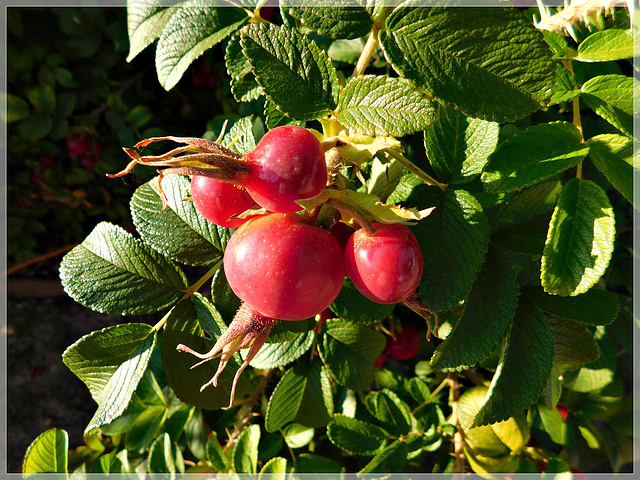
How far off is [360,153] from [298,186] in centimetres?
9

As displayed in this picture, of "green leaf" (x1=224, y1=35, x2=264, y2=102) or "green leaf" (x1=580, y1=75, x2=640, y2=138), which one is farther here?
"green leaf" (x1=224, y1=35, x2=264, y2=102)

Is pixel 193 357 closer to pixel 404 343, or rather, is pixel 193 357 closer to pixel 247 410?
pixel 247 410

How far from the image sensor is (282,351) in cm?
84

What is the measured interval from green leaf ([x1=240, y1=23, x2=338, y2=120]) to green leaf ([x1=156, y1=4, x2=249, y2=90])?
189 mm

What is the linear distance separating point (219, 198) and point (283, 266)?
110 millimetres

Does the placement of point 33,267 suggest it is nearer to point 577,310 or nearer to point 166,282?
point 166,282

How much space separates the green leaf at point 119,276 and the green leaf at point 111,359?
0.12 feet

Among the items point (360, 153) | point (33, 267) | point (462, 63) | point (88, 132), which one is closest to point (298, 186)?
point (360, 153)

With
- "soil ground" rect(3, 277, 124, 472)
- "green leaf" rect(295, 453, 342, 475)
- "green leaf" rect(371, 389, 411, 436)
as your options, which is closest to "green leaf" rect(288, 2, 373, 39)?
"green leaf" rect(371, 389, 411, 436)

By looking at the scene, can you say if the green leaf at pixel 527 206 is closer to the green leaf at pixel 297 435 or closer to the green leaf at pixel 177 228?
the green leaf at pixel 177 228

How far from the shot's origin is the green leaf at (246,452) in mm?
896

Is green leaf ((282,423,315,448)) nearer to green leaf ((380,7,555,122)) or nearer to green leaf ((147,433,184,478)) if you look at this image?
green leaf ((147,433,184,478))

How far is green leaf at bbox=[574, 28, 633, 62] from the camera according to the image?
558 millimetres

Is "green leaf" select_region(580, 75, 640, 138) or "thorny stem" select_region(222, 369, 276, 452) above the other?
"green leaf" select_region(580, 75, 640, 138)
